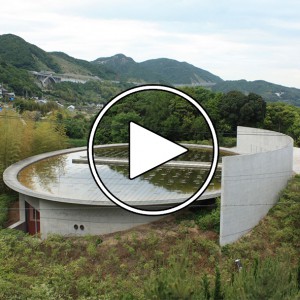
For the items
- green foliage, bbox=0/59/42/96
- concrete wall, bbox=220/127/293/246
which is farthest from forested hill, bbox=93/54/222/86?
concrete wall, bbox=220/127/293/246

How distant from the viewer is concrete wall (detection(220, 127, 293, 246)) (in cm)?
695

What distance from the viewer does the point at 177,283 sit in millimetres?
4109

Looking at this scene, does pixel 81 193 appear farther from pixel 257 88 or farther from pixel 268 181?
pixel 257 88

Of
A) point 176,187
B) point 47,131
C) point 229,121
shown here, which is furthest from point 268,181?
point 229,121

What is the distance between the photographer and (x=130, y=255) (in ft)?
22.7

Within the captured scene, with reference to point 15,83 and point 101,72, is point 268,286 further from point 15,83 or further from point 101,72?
point 101,72

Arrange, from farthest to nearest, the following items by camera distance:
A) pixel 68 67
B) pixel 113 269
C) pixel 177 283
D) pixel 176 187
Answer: pixel 68 67 < pixel 176 187 < pixel 113 269 < pixel 177 283

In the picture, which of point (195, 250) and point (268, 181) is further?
point (268, 181)

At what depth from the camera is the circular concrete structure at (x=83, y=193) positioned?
778cm

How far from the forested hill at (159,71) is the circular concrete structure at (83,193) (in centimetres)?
6898

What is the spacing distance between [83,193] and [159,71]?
89.1 metres

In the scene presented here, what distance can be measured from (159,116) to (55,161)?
26.6 ft

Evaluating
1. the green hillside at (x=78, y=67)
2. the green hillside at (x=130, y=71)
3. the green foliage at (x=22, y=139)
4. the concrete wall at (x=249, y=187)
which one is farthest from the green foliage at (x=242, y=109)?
the green hillside at (x=78, y=67)

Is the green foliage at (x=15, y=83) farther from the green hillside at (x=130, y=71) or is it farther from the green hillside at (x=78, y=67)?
the green hillside at (x=130, y=71)
